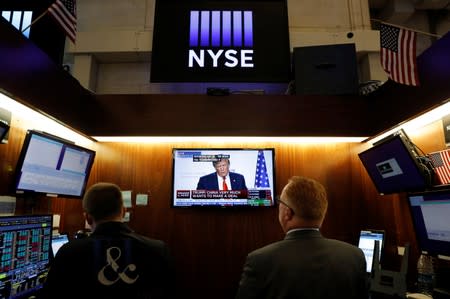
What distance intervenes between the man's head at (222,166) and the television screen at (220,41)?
2.69 ft

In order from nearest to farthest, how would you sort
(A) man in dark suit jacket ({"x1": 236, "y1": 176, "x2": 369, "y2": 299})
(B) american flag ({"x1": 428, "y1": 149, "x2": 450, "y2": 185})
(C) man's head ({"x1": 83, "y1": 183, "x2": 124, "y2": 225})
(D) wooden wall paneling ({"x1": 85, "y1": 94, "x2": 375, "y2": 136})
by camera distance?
(A) man in dark suit jacket ({"x1": 236, "y1": 176, "x2": 369, "y2": 299}) → (C) man's head ({"x1": 83, "y1": 183, "x2": 124, "y2": 225}) → (B) american flag ({"x1": 428, "y1": 149, "x2": 450, "y2": 185}) → (D) wooden wall paneling ({"x1": 85, "y1": 94, "x2": 375, "y2": 136})

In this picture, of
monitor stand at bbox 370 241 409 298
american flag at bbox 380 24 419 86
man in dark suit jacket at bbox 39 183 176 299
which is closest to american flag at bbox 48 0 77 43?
man in dark suit jacket at bbox 39 183 176 299

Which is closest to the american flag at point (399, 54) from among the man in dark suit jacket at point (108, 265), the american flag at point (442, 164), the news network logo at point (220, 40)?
the american flag at point (442, 164)

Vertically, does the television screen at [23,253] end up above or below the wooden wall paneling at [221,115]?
below

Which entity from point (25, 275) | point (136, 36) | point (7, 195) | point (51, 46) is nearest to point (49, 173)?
point (7, 195)

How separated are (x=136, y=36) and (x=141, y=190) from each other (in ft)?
6.54

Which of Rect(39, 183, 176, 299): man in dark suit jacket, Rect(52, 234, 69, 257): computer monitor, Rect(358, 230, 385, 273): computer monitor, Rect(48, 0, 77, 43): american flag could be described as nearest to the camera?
Rect(39, 183, 176, 299): man in dark suit jacket

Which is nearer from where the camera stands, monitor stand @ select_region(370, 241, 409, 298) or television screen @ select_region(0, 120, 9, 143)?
television screen @ select_region(0, 120, 9, 143)

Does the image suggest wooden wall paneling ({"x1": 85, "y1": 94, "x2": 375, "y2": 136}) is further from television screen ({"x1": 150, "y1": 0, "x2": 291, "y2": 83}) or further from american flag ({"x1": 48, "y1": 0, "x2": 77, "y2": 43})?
american flag ({"x1": 48, "y1": 0, "x2": 77, "y2": 43})

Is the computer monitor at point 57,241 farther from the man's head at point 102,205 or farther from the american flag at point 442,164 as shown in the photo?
the american flag at point 442,164

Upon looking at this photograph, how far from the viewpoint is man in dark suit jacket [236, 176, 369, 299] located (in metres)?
1.23

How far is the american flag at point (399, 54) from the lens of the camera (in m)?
2.10

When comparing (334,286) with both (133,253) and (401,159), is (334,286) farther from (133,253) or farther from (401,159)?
(401,159)

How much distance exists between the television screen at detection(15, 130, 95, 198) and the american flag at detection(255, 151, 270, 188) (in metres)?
1.54
